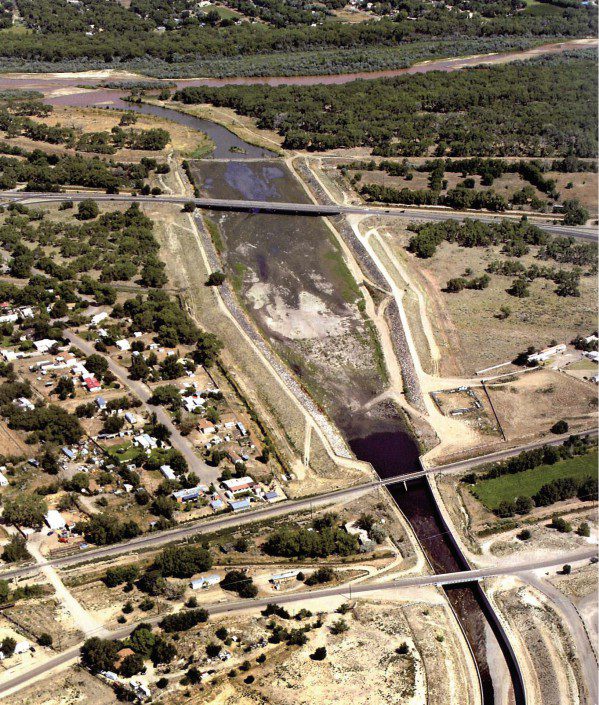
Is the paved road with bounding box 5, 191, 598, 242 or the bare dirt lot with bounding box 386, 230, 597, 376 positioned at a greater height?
the paved road with bounding box 5, 191, 598, 242

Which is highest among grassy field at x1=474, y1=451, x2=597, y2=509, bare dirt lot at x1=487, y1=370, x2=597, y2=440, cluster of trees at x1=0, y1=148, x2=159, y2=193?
cluster of trees at x1=0, y1=148, x2=159, y2=193

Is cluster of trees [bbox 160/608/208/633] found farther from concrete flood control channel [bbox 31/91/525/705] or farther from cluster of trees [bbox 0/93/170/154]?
cluster of trees [bbox 0/93/170/154]

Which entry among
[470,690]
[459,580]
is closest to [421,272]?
[459,580]

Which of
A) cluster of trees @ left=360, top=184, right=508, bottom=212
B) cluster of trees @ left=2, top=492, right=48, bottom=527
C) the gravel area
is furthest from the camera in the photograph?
cluster of trees @ left=360, top=184, right=508, bottom=212

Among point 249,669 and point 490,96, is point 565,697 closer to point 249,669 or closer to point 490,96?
point 249,669

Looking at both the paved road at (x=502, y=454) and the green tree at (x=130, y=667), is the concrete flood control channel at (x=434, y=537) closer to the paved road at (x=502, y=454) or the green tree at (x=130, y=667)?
the paved road at (x=502, y=454)

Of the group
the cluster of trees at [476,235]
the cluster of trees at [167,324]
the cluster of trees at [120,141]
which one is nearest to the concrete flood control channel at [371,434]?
the cluster of trees at [167,324]

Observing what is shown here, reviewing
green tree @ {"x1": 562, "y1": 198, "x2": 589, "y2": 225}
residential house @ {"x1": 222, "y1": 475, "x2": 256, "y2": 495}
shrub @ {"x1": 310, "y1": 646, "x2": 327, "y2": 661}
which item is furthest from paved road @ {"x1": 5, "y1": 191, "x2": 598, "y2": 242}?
shrub @ {"x1": 310, "y1": 646, "x2": 327, "y2": 661}
